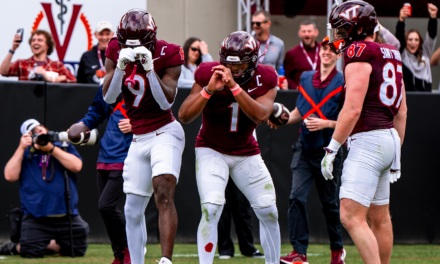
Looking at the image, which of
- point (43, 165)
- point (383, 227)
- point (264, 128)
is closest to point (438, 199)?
point (264, 128)

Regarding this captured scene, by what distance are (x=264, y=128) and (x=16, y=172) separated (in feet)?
9.78

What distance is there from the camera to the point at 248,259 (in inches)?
239

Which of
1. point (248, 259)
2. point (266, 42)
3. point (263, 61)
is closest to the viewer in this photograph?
point (248, 259)

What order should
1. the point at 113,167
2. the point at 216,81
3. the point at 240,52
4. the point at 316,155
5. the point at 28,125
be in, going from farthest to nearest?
the point at 28,125, the point at 316,155, the point at 113,167, the point at 240,52, the point at 216,81

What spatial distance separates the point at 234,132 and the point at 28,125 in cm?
307

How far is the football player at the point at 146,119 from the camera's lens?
4.26 m

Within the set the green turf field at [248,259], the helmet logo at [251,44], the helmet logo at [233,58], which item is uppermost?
the helmet logo at [251,44]

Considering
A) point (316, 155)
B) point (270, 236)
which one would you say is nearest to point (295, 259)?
point (316, 155)

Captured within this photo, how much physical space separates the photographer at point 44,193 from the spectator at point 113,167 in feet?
3.32

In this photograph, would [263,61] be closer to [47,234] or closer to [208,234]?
[47,234]

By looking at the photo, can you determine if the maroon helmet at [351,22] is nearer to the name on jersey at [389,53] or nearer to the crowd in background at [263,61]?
the name on jersey at [389,53]

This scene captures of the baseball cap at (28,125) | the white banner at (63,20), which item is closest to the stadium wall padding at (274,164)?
the baseball cap at (28,125)

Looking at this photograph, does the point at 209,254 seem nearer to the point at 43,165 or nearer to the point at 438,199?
the point at 43,165

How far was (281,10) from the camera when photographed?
1060 centimetres
